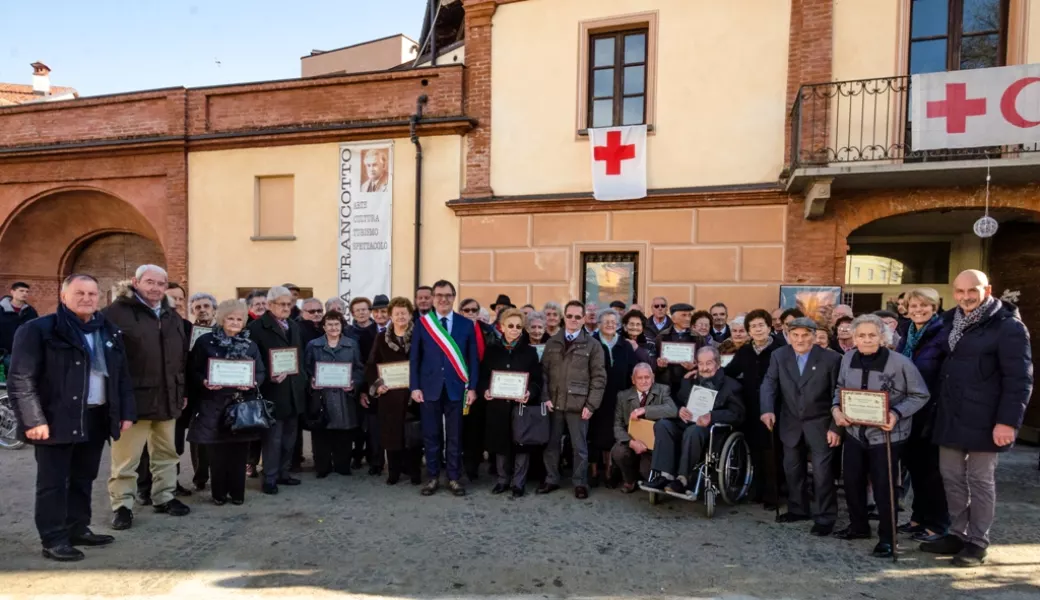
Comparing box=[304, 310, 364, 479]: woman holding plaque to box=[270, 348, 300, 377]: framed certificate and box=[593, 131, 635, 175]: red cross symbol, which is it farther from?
box=[593, 131, 635, 175]: red cross symbol

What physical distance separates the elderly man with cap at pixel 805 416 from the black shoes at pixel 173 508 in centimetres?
500

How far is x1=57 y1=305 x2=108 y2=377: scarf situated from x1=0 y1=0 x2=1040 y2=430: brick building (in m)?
7.37

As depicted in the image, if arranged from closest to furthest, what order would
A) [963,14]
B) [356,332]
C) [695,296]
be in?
[356,332] → [963,14] → [695,296]

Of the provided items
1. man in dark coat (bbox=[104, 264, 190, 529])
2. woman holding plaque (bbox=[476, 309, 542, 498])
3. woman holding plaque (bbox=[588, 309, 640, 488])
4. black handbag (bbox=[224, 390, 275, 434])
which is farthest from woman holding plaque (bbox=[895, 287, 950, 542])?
man in dark coat (bbox=[104, 264, 190, 529])

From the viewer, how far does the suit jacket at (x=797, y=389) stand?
16.4 ft

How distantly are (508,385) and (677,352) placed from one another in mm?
1847

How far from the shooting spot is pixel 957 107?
8.18 meters

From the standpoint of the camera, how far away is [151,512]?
209 inches

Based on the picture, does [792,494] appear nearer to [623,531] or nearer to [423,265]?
[623,531]

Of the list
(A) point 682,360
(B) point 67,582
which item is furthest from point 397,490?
(A) point 682,360

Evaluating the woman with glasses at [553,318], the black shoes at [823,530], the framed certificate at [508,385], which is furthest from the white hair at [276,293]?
the black shoes at [823,530]

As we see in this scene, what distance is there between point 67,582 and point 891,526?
5.71 metres

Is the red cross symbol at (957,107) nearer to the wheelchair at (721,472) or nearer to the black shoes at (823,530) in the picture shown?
the wheelchair at (721,472)

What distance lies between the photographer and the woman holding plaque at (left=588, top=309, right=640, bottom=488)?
6.21m
